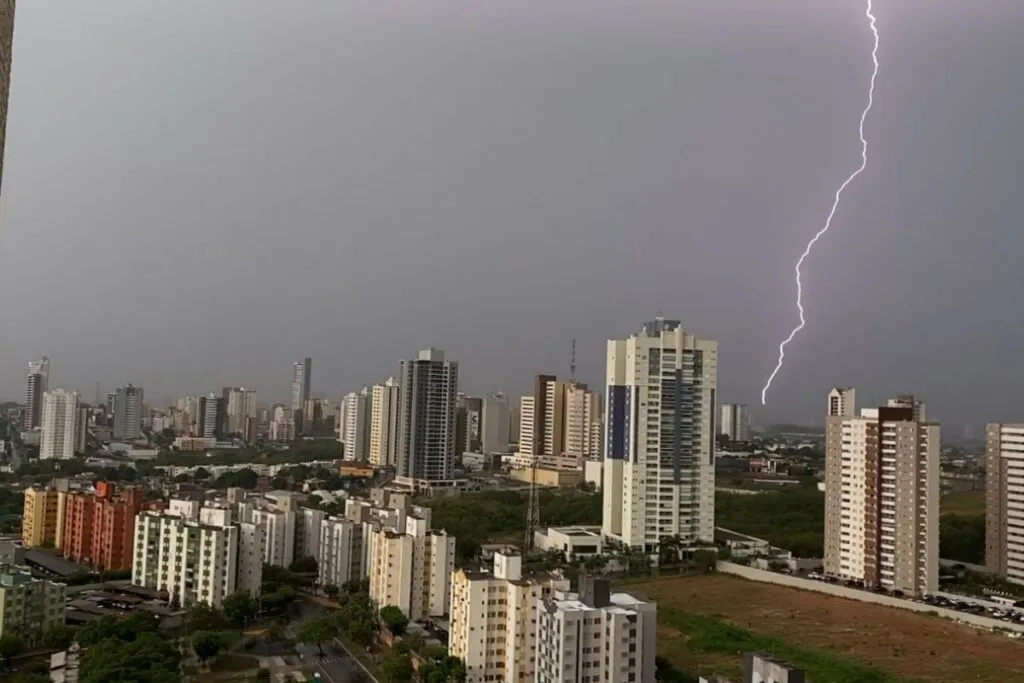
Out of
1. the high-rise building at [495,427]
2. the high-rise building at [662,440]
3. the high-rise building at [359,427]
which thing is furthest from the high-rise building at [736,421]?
the high-rise building at [662,440]

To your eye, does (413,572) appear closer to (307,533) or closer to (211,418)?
(307,533)

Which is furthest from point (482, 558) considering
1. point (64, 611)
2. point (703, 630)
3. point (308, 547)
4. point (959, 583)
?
point (959, 583)

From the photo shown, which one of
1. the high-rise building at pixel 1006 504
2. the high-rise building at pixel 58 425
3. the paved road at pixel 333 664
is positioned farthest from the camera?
the high-rise building at pixel 58 425

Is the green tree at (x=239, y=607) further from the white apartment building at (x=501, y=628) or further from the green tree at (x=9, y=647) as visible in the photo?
the white apartment building at (x=501, y=628)

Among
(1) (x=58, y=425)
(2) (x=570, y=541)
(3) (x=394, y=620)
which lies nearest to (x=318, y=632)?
(3) (x=394, y=620)

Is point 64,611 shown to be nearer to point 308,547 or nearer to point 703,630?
point 308,547
